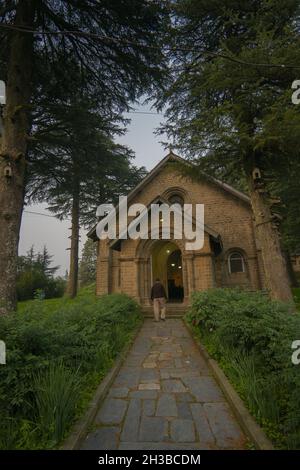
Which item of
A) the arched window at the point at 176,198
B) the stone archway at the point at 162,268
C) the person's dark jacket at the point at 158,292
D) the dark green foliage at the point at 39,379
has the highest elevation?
the arched window at the point at 176,198

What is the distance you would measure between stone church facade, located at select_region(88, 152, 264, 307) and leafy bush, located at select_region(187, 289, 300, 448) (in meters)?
5.72

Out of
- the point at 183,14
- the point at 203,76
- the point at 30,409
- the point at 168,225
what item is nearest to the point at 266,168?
the point at 203,76

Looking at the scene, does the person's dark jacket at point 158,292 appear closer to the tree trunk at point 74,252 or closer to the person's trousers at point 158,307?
the person's trousers at point 158,307

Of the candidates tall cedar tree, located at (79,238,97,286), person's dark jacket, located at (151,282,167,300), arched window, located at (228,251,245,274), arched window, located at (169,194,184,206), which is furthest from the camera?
tall cedar tree, located at (79,238,97,286)

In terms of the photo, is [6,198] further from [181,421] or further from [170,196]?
[170,196]

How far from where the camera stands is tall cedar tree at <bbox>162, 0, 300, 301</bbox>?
22.0 feet

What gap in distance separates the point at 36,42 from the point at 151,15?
4.40 m

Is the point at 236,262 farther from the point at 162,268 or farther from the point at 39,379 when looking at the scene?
the point at 39,379

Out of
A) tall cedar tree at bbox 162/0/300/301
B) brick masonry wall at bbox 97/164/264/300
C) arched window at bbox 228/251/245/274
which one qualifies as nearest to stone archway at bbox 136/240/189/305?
brick masonry wall at bbox 97/164/264/300

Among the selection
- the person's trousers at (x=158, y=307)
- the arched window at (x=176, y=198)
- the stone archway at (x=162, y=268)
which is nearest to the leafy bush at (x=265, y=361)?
the person's trousers at (x=158, y=307)

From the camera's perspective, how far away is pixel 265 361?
155 inches

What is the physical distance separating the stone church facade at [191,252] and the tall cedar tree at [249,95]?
1723 millimetres

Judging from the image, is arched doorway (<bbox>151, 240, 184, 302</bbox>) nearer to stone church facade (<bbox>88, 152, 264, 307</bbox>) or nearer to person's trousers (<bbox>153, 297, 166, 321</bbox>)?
stone church facade (<bbox>88, 152, 264, 307</bbox>)

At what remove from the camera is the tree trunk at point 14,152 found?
648 cm
